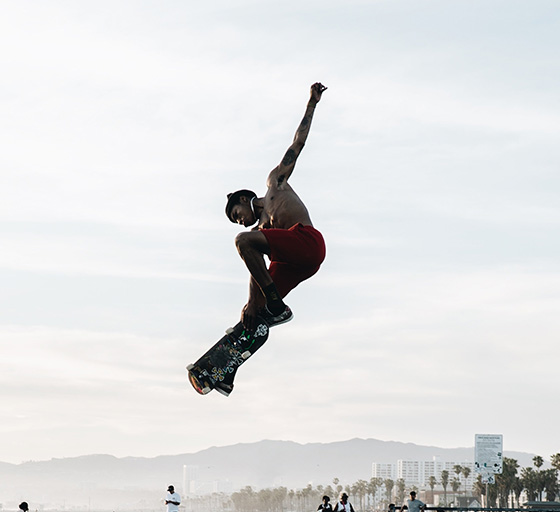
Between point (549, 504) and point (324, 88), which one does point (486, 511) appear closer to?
point (549, 504)

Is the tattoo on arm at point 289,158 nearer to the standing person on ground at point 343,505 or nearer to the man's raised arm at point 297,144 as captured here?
the man's raised arm at point 297,144

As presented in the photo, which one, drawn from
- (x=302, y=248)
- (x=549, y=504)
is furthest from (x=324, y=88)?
(x=549, y=504)

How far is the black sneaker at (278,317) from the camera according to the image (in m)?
9.99

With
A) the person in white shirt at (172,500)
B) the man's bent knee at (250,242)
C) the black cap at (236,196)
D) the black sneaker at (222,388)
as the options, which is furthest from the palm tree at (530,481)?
the man's bent knee at (250,242)

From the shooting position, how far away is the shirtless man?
9.54 m

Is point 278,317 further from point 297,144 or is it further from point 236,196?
point 297,144

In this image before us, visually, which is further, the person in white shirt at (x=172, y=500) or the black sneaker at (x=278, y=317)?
the person in white shirt at (x=172, y=500)

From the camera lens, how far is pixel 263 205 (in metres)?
9.98

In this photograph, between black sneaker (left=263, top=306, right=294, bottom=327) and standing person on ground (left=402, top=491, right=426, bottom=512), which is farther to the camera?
standing person on ground (left=402, top=491, right=426, bottom=512)

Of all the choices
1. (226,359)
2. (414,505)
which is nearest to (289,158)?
(226,359)

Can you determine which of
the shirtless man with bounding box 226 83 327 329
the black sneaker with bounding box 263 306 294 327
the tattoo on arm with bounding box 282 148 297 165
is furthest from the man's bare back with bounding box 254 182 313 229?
the black sneaker with bounding box 263 306 294 327

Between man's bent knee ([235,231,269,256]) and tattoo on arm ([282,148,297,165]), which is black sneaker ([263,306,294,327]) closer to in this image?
man's bent knee ([235,231,269,256])

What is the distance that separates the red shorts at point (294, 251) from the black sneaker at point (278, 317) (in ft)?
1.03

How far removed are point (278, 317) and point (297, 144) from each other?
1.83 meters
